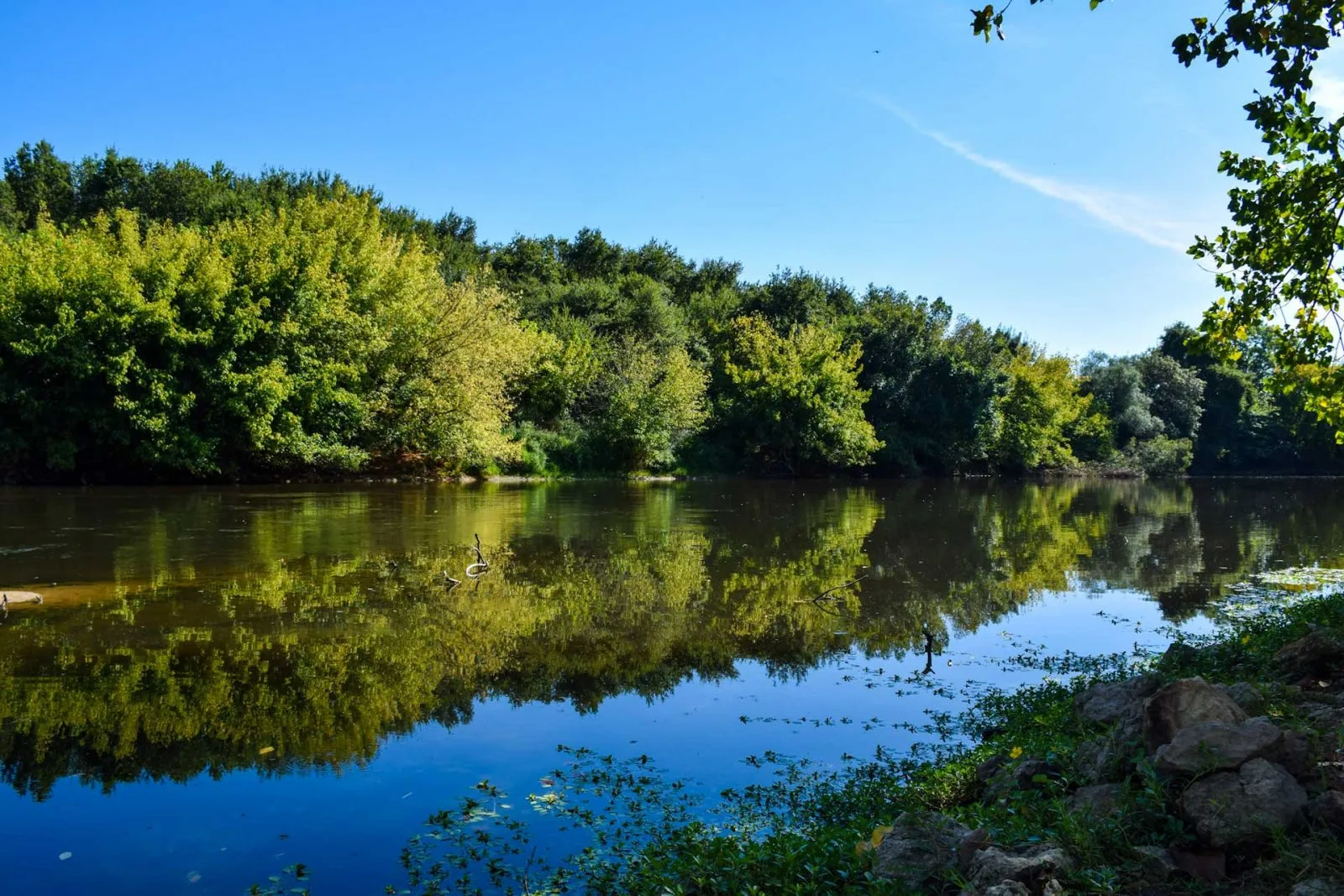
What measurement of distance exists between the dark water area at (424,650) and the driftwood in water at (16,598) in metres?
0.34

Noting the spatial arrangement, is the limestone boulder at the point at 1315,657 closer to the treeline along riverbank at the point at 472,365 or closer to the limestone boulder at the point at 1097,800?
the limestone boulder at the point at 1097,800

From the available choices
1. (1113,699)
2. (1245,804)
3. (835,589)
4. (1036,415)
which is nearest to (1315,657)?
(1113,699)

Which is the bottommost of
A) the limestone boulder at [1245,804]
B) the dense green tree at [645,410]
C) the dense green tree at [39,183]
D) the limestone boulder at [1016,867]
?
the limestone boulder at [1016,867]

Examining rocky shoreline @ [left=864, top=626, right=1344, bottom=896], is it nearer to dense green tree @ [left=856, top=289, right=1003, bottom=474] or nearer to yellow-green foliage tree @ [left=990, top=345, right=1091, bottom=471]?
dense green tree @ [left=856, top=289, right=1003, bottom=474]

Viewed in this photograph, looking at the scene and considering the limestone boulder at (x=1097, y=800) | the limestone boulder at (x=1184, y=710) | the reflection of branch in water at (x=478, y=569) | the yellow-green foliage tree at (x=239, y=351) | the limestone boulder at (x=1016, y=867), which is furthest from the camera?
the yellow-green foliage tree at (x=239, y=351)

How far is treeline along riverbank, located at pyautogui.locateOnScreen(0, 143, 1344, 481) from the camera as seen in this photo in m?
36.9

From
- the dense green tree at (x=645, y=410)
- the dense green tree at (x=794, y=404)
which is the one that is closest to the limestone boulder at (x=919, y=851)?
the dense green tree at (x=645, y=410)

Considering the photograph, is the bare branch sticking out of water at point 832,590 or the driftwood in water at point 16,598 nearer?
the driftwood in water at point 16,598

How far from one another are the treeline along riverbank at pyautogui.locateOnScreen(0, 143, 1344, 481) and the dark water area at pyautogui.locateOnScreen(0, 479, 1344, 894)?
8.43 metres

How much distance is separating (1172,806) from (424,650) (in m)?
9.63

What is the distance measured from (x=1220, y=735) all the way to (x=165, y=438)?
3933 cm

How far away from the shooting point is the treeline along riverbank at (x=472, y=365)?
1452 inches

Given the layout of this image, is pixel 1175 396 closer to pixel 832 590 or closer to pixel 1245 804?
pixel 832 590

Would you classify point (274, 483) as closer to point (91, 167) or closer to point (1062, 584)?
point (1062, 584)
